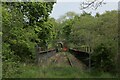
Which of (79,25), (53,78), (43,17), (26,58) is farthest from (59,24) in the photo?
(53,78)

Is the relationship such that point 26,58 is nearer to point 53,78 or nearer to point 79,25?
point 53,78

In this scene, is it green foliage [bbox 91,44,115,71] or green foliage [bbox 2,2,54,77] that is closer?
Result: green foliage [bbox 2,2,54,77]

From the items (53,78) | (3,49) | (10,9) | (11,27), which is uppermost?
(10,9)

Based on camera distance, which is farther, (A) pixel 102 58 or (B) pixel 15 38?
(A) pixel 102 58

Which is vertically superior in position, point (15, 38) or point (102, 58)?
point (15, 38)

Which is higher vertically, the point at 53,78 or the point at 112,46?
the point at 112,46

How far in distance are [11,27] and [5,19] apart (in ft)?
4.44

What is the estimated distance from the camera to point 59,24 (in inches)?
1950

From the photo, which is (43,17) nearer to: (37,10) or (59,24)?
(37,10)

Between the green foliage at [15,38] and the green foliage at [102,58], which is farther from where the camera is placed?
the green foliage at [102,58]

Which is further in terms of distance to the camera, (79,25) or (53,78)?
(79,25)

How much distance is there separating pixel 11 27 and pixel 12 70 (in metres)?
2.34

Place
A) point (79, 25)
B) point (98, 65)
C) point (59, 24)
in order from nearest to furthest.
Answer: point (98, 65) → point (79, 25) → point (59, 24)

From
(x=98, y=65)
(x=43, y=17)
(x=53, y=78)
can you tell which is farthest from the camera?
(x=43, y=17)
